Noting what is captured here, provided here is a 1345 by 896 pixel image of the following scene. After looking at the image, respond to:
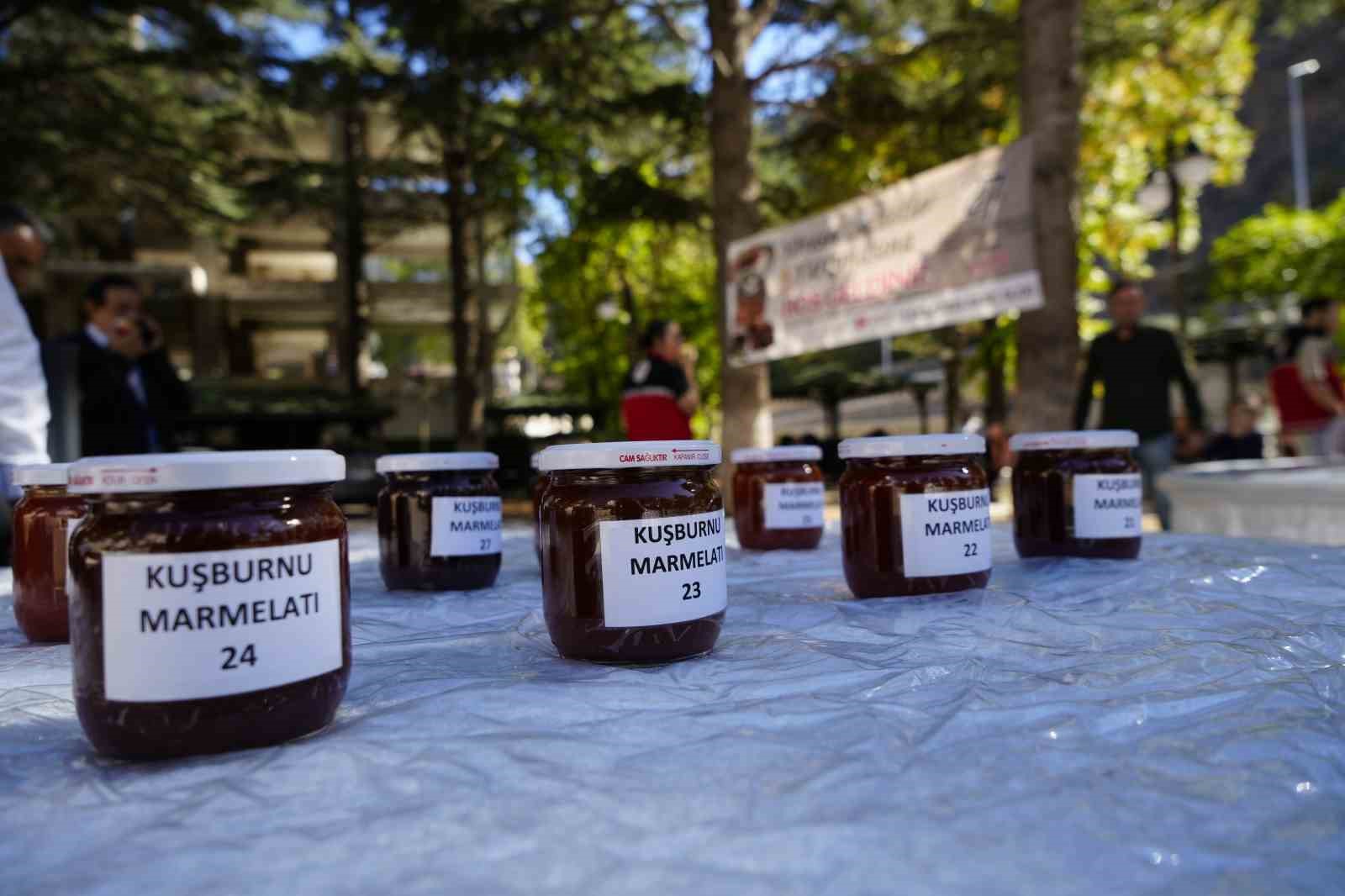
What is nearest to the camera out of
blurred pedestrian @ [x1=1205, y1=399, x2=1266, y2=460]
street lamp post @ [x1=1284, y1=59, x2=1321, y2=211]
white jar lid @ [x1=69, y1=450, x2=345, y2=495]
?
white jar lid @ [x1=69, y1=450, x2=345, y2=495]

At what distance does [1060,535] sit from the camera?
1542mm

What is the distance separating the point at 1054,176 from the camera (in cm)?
379

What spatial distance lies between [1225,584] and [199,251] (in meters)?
24.5

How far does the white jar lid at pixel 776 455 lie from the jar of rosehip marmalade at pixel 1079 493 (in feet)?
1.50

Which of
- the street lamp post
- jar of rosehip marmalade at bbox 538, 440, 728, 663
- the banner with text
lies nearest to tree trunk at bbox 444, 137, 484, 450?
the banner with text

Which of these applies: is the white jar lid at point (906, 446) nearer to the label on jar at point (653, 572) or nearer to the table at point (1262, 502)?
the label on jar at point (653, 572)

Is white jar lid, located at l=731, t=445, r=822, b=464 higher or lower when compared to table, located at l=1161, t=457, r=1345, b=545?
higher

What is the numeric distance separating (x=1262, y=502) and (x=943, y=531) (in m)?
2.04

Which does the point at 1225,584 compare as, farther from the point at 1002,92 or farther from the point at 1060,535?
the point at 1002,92

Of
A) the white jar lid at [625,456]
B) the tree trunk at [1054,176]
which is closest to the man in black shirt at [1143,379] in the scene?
the tree trunk at [1054,176]

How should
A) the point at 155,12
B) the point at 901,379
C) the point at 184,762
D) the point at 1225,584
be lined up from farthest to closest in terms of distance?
the point at 901,379 < the point at 155,12 < the point at 1225,584 < the point at 184,762

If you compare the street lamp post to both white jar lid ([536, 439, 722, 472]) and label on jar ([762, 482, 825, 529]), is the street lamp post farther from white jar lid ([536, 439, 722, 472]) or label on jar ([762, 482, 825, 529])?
white jar lid ([536, 439, 722, 472])

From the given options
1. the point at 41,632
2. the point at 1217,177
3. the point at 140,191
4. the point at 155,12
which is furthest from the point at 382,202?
the point at 41,632

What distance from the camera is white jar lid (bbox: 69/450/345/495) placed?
663 millimetres
